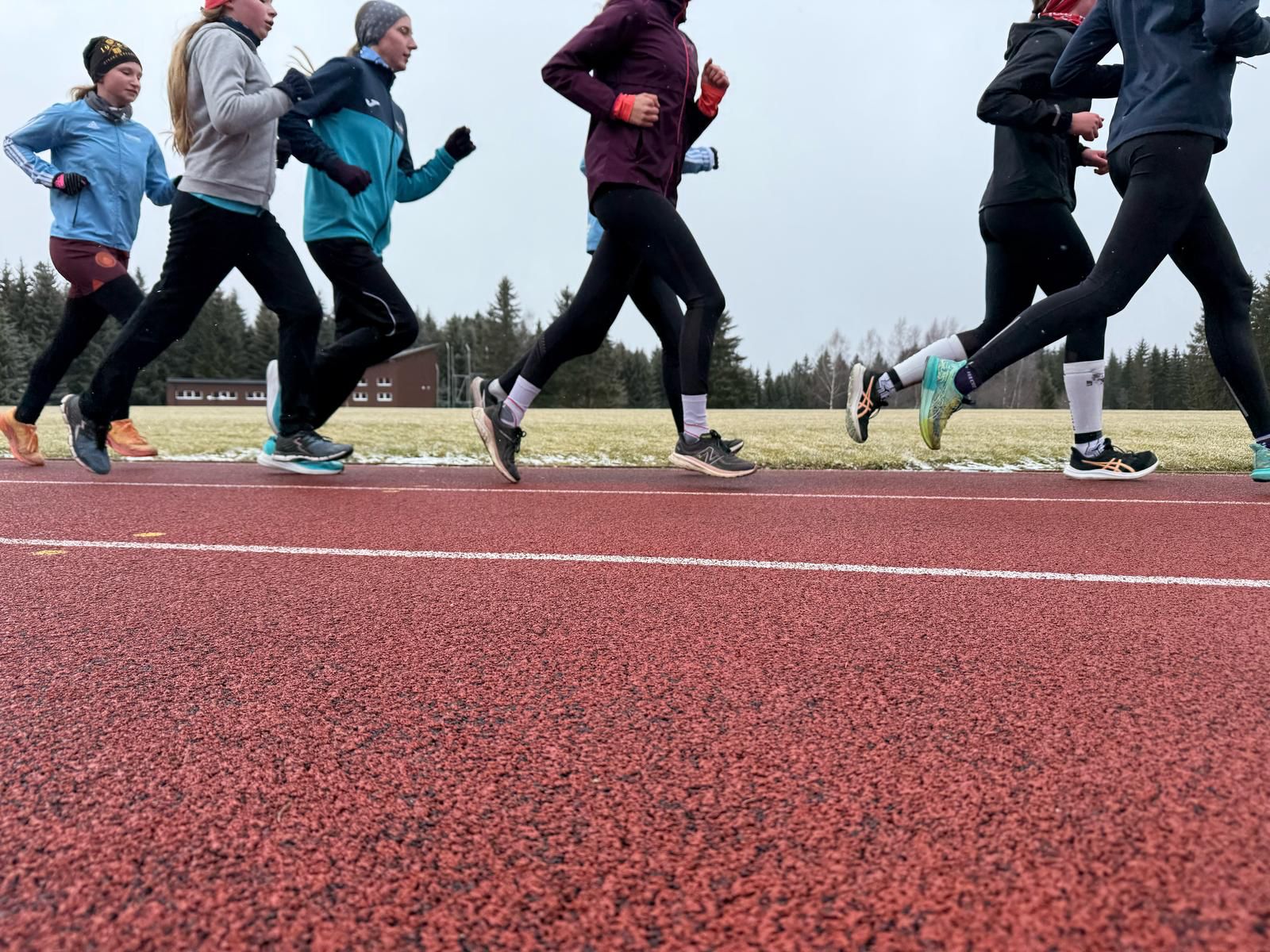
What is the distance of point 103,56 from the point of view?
16.3 feet

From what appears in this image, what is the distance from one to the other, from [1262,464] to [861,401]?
71.8 inches

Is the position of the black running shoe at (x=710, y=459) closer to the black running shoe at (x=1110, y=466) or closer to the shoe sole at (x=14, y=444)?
the black running shoe at (x=1110, y=466)

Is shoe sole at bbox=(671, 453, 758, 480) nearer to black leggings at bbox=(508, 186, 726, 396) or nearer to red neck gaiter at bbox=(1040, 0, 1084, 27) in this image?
black leggings at bbox=(508, 186, 726, 396)

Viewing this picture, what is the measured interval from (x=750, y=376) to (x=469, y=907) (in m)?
64.7

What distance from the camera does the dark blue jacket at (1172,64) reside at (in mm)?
3271

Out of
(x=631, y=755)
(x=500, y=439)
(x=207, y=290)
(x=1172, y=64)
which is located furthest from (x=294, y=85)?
(x=631, y=755)

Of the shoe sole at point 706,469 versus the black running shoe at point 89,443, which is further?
the black running shoe at point 89,443

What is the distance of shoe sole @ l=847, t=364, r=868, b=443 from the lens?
14.3 feet

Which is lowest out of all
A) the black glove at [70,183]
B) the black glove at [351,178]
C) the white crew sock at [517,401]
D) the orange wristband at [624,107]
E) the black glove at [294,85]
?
the white crew sock at [517,401]

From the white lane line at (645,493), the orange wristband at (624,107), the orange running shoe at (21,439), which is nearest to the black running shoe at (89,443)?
the white lane line at (645,493)

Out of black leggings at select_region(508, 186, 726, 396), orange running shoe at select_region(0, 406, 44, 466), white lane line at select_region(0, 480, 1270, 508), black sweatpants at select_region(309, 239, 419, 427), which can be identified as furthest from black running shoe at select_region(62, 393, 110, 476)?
black leggings at select_region(508, 186, 726, 396)

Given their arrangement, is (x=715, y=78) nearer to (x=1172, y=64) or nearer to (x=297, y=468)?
(x=1172, y=64)

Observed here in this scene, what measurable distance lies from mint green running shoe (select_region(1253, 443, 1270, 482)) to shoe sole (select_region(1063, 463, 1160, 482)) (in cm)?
42

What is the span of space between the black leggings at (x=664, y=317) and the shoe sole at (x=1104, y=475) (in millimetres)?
2011
